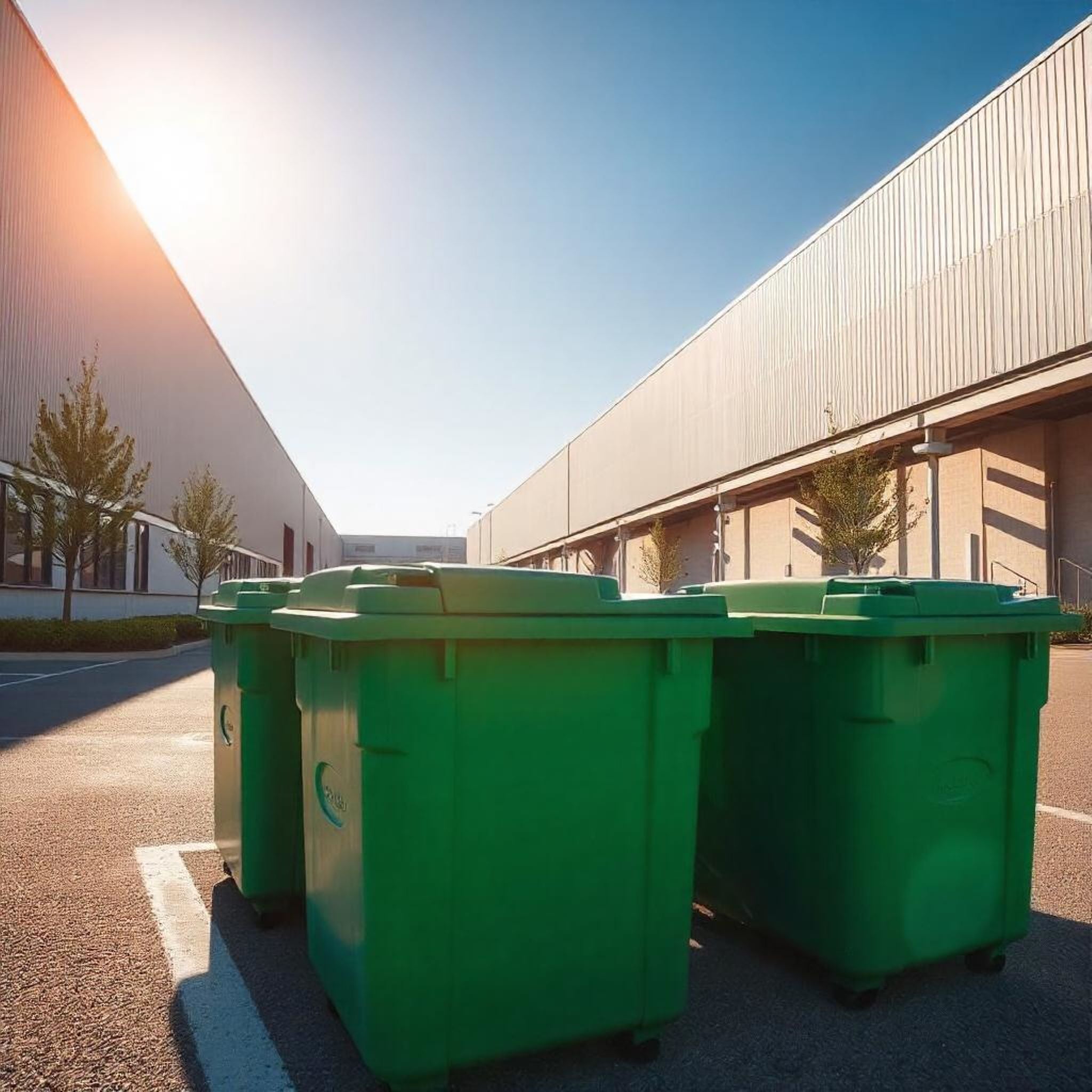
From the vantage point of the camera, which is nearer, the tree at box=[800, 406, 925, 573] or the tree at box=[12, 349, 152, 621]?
the tree at box=[12, 349, 152, 621]

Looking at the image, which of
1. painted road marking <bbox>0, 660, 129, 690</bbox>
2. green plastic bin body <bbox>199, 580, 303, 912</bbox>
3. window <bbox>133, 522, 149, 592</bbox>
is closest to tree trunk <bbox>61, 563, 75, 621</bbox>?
painted road marking <bbox>0, 660, 129, 690</bbox>

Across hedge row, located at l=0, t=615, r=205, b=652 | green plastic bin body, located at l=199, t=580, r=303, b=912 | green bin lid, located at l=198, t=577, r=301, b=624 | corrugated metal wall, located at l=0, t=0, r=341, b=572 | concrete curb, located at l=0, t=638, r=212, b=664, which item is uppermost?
corrugated metal wall, located at l=0, t=0, r=341, b=572

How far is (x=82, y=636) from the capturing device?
16328 millimetres

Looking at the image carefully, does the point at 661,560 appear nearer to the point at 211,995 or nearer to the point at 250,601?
the point at 250,601

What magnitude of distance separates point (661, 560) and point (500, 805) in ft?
105

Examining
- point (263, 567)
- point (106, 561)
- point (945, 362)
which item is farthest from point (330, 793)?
point (263, 567)

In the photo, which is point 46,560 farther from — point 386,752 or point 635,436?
point 635,436

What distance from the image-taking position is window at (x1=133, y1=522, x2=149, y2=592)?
85.8 ft

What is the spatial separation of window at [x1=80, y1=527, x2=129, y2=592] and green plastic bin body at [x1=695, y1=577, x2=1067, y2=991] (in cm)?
1814

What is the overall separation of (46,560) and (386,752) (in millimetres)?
21022

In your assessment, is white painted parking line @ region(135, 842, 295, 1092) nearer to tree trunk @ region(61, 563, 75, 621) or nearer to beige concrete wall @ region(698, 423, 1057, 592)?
tree trunk @ region(61, 563, 75, 621)

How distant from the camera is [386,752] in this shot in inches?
73.0

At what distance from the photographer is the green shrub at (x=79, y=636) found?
51.0ft

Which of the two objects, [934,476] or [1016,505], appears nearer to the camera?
[934,476]
